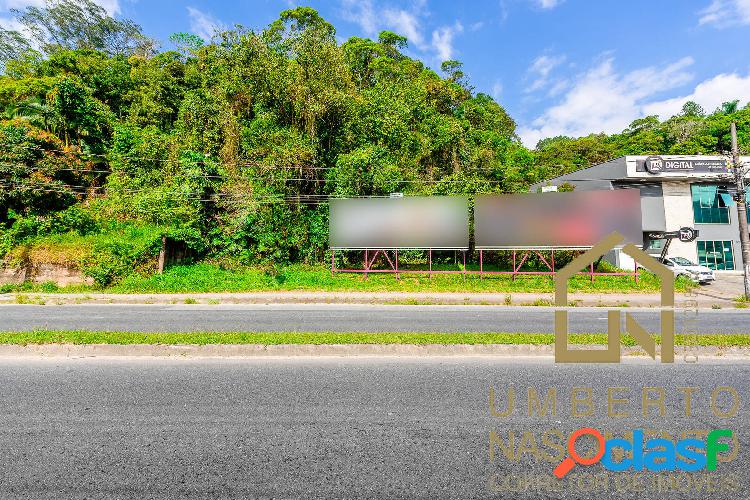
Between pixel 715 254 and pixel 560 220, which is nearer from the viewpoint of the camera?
pixel 560 220

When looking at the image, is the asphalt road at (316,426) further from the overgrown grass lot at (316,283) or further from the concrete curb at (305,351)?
the overgrown grass lot at (316,283)

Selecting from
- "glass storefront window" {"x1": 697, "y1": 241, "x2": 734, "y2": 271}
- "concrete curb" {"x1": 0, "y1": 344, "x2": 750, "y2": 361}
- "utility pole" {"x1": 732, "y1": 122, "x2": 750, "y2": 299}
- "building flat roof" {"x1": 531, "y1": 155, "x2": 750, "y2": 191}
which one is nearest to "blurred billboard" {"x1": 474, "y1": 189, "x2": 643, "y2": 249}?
"utility pole" {"x1": 732, "y1": 122, "x2": 750, "y2": 299}

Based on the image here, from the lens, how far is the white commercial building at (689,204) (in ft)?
85.5

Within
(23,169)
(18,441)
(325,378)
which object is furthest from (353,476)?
(23,169)

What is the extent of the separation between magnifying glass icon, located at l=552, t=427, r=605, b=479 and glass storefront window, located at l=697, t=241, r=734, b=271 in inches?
1250

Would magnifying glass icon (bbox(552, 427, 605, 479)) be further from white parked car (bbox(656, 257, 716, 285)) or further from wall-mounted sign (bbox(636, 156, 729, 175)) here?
wall-mounted sign (bbox(636, 156, 729, 175))

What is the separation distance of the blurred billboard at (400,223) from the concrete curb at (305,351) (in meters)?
11.4

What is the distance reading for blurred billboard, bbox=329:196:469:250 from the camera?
17.9 meters

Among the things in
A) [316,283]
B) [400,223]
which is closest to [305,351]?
[316,283]

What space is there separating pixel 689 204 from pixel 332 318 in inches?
1176

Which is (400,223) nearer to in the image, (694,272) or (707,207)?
(694,272)

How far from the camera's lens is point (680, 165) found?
85.7ft

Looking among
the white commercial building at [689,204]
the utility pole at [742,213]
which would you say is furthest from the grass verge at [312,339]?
the white commercial building at [689,204]

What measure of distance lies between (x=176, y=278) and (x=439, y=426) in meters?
17.0
